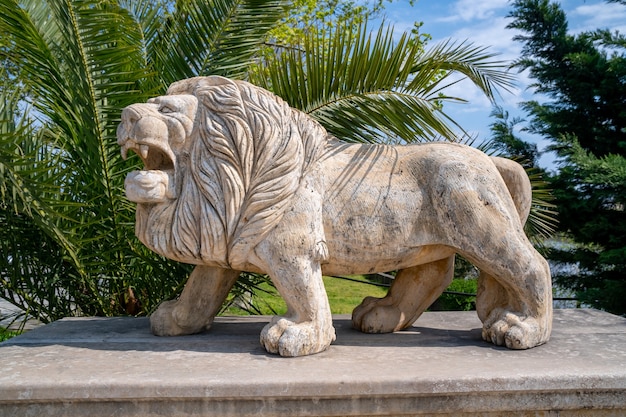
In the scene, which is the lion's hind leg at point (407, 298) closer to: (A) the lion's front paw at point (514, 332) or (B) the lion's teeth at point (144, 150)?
(A) the lion's front paw at point (514, 332)

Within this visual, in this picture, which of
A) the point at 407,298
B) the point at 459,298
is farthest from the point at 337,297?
the point at 407,298

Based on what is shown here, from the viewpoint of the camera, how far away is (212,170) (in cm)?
244

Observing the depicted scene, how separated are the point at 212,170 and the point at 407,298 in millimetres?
1123

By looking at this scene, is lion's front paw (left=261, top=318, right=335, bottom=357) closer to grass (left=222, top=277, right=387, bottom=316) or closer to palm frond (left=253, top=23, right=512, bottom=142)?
palm frond (left=253, top=23, right=512, bottom=142)

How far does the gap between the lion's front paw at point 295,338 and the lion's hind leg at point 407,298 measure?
47 centimetres

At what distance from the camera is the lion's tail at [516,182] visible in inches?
111

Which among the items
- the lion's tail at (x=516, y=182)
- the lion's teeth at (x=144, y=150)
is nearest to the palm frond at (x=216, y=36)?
the lion's teeth at (x=144, y=150)

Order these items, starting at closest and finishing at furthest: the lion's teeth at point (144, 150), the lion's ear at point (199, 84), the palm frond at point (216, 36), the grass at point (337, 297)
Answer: the lion's teeth at point (144, 150)
the lion's ear at point (199, 84)
the palm frond at point (216, 36)
the grass at point (337, 297)

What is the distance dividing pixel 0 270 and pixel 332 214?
238cm

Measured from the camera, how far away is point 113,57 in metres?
3.38

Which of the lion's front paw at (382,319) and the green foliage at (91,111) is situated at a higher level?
the green foliage at (91,111)

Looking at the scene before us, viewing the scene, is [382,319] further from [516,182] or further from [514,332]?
[516,182]

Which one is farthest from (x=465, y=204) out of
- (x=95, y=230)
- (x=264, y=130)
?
(x=95, y=230)

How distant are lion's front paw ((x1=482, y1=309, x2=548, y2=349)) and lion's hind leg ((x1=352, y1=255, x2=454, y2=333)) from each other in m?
0.35
